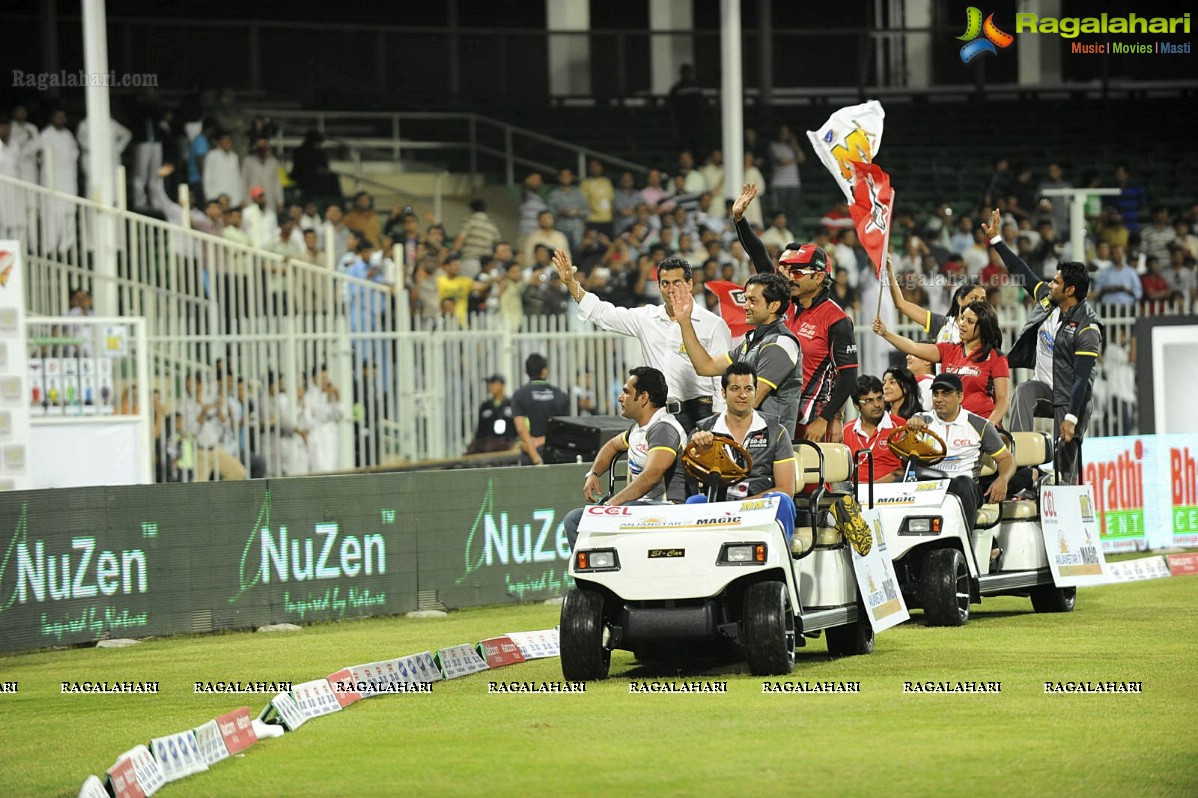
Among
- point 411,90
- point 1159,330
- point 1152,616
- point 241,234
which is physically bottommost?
point 1152,616

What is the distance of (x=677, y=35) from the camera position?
33.0 m

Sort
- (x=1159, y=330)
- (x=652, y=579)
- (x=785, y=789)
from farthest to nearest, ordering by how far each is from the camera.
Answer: (x=1159, y=330)
(x=652, y=579)
(x=785, y=789)

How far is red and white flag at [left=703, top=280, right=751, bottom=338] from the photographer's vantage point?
12.7 meters

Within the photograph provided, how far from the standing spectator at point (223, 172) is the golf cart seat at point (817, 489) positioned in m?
14.0

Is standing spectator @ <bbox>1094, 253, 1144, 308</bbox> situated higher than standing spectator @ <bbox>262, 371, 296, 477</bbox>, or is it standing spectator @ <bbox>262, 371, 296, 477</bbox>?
standing spectator @ <bbox>1094, 253, 1144, 308</bbox>

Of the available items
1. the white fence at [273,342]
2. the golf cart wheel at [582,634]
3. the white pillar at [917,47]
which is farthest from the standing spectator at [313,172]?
the golf cart wheel at [582,634]

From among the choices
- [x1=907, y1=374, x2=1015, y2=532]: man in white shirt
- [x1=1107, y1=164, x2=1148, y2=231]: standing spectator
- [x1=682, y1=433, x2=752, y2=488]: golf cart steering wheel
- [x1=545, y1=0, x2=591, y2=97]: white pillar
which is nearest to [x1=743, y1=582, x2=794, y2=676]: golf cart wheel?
[x1=682, y1=433, x2=752, y2=488]: golf cart steering wheel

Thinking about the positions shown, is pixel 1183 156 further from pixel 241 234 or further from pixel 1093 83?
pixel 241 234

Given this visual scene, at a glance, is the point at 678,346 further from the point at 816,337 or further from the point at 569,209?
the point at 569,209

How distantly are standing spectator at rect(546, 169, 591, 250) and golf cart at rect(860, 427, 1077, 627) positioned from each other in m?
13.4

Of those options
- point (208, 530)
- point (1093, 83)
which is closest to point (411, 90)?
point (1093, 83)

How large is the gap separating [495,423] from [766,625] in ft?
34.9

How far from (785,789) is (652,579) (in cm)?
316

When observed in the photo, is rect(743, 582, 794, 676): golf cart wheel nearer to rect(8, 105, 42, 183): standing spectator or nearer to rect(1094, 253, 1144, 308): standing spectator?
rect(8, 105, 42, 183): standing spectator
